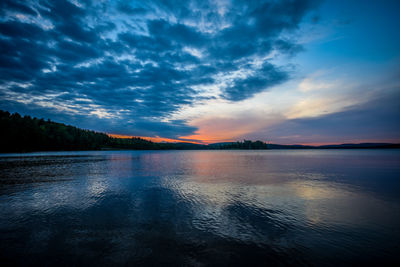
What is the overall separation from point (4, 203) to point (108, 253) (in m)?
15.4

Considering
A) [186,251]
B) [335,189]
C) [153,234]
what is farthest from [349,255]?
[335,189]

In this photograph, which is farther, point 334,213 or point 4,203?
point 4,203

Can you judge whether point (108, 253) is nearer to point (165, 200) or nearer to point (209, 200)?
point (165, 200)

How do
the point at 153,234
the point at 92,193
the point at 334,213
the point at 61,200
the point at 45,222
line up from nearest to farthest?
the point at 153,234, the point at 45,222, the point at 334,213, the point at 61,200, the point at 92,193

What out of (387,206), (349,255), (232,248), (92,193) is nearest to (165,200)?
(92,193)

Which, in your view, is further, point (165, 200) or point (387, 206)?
point (165, 200)

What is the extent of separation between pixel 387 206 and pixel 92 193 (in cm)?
2919

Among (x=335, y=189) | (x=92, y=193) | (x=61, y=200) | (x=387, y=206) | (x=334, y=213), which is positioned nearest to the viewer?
(x=334, y=213)

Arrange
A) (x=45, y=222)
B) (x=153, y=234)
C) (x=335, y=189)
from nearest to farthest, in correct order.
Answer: (x=153, y=234) < (x=45, y=222) < (x=335, y=189)

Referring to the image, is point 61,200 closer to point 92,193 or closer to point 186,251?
point 92,193

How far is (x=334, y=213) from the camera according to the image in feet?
45.5

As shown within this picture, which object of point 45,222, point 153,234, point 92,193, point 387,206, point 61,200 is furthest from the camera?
point 92,193

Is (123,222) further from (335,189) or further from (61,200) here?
(335,189)

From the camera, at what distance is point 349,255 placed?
8.42 metres
